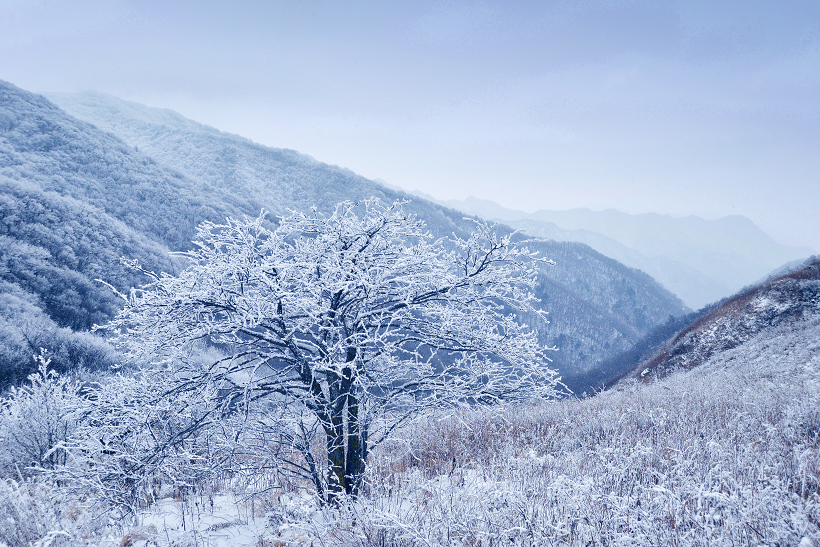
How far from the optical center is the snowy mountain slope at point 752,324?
17.8 meters

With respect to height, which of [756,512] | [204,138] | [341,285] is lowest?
[756,512]

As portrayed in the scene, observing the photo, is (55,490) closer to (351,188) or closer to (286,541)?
(286,541)

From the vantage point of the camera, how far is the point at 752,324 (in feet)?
69.8

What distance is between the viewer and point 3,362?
59.7ft

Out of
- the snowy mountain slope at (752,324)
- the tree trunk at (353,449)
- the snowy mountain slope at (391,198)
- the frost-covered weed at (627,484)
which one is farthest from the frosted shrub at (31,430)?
the snowy mountain slope at (391,198)

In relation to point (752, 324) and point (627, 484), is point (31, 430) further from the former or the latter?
point (752, 324)

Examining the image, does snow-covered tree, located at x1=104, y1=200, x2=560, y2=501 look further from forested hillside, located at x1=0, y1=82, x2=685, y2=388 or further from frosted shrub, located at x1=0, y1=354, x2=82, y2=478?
frosted shrub, located at x1=0, y1=354, x2=82, y2=478

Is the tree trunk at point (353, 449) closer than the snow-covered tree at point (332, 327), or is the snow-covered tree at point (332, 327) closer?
the snow-covered tree at point (332, 327)

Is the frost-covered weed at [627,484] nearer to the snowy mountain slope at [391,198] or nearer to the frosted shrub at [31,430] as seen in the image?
the frosted shrub at [31,430]

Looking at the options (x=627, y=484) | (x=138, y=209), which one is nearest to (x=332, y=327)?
(x=627, y=484)

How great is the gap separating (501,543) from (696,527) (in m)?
1.34

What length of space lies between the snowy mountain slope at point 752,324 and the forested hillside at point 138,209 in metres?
16.8

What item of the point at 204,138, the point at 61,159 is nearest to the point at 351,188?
the point at 204,138

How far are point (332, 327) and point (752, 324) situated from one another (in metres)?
26.9
